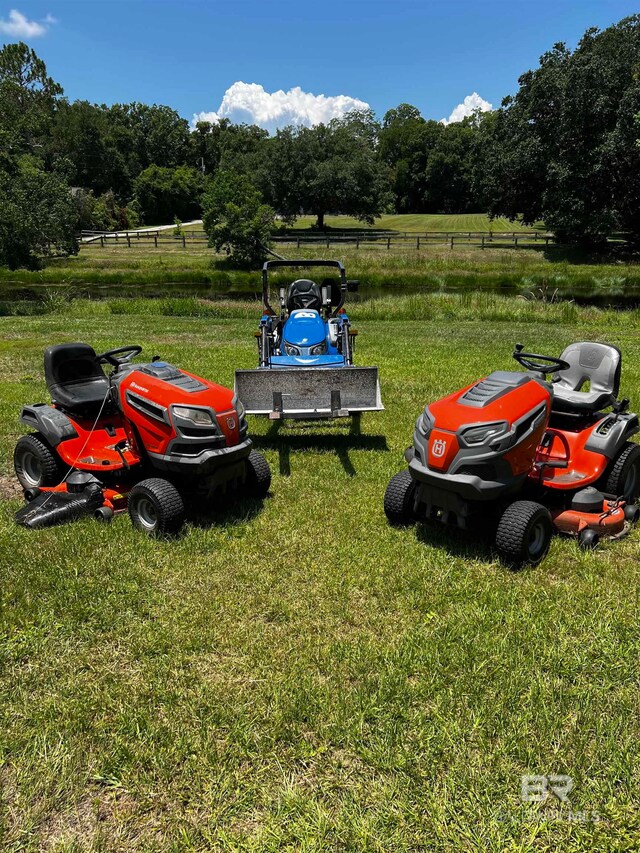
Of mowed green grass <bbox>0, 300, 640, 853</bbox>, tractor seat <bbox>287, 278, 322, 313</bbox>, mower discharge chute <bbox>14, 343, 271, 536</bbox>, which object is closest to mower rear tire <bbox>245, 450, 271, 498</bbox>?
mower discharge chute <bbox>14, 343, 271, 536</bbox>

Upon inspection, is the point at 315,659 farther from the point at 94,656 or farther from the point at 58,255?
the point at 58,255

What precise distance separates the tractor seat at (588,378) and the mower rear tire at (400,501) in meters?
1.30

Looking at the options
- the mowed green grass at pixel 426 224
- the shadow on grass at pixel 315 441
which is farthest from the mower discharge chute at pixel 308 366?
the mowed green grass at pixel 426 224

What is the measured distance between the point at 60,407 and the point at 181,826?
3729mm

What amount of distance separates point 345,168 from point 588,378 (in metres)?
49.5

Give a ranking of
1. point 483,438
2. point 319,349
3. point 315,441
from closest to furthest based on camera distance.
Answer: point 483,438 < point 315,441 < point 319,349

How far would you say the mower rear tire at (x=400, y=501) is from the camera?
434cm

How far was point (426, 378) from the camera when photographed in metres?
9.18

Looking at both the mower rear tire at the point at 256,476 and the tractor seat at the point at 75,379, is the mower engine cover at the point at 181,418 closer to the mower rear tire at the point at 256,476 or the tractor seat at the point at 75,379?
the mower rear tire at the point at 256,476

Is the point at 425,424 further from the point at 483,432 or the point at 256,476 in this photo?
the point at 256,476

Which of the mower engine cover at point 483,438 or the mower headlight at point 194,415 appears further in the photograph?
the mower headlight at point 194,415

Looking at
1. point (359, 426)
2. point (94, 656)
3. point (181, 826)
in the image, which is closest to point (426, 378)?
point (359, 426)

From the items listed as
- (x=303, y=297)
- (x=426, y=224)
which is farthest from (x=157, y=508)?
(x=426, y=224)

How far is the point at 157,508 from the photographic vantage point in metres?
4.06
